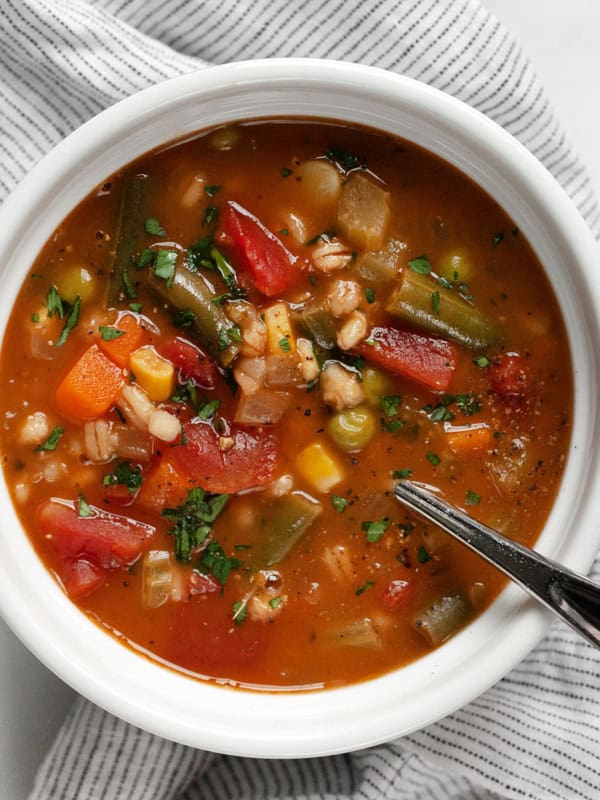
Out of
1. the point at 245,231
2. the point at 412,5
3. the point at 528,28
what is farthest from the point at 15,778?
the point at 528,28

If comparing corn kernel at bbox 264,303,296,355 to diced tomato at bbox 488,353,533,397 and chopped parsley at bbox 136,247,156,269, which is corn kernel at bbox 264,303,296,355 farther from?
diced tomato at bbox 488,353,533,397

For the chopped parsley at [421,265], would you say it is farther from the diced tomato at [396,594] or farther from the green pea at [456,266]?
the diced tomato at [396,594]

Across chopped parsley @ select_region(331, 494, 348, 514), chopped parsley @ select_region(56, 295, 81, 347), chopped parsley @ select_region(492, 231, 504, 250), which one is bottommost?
chopped parsley @ select_region(56, 295, 81, 347)

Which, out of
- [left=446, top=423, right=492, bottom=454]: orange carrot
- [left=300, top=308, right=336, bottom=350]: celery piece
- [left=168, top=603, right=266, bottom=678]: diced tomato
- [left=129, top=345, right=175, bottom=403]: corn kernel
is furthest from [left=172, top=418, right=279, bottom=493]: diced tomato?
[left=446, top=423, right=492, bottom=454]: orange carrot

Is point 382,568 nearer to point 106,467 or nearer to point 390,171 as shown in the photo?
point 106,467

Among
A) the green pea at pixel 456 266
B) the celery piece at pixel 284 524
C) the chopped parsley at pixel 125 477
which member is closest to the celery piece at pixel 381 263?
the green pea at pixel 456 266

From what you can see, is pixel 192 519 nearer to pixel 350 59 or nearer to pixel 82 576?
pixel 82 576
